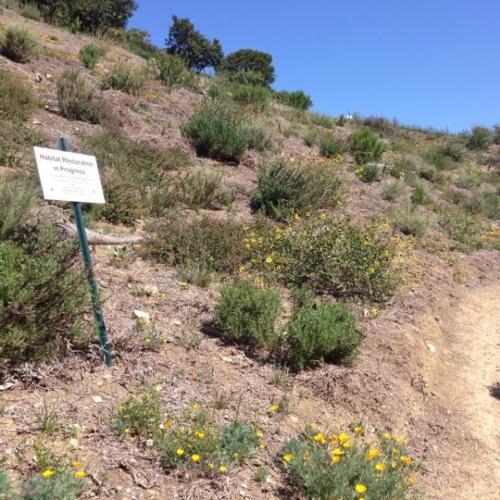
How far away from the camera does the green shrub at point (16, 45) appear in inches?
481

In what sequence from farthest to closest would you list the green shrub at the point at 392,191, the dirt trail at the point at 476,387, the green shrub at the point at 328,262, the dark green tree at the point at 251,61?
the dark green tree at the point at 251,61
the green shrub at the point at 392,191
the green shrub at the point at 328,262
the dirt trail at the point at 476,387

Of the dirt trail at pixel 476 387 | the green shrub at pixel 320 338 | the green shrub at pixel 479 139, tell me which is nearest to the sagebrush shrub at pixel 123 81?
the dirt trail at pixel 476 387

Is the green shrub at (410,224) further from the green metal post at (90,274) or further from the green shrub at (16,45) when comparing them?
the green shrub at (16,45)

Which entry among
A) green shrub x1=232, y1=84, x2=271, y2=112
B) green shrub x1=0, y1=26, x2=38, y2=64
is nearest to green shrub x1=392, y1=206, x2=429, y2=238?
green shrub x1=232, y1=84, x2=271, y2=112

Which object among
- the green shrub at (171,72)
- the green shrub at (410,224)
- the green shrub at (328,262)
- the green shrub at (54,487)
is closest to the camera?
the green shrub at (54,487)

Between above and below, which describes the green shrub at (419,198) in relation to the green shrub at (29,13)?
below

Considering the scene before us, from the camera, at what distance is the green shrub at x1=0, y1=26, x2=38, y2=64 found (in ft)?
40.1

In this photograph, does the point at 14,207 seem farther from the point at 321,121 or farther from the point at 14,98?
the point at 321,121

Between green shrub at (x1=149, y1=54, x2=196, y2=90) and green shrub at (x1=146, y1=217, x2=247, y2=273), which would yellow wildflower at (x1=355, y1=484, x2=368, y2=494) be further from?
green shrub at (x1=149, y1=54, x2=196, y2=90)

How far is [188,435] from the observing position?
339cm

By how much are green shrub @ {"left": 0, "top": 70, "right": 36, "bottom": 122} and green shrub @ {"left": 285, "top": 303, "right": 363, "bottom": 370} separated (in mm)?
6343

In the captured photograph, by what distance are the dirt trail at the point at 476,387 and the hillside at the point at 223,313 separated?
2 centimetres

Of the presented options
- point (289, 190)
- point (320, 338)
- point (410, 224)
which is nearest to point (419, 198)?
point (410, 224)

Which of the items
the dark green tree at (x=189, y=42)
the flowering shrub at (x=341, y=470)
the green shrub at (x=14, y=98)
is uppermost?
the dark green tree at (x=189, y=42)
